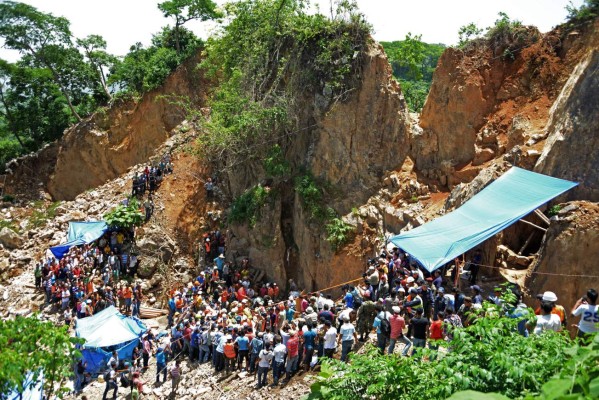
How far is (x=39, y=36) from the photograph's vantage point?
27750mm

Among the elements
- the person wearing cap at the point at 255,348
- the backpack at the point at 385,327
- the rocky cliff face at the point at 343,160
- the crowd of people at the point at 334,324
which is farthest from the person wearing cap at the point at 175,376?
the rocky cliff face at the point at 343,160

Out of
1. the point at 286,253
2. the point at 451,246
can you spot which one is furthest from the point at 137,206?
the point at 451,246

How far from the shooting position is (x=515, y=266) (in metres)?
13.1

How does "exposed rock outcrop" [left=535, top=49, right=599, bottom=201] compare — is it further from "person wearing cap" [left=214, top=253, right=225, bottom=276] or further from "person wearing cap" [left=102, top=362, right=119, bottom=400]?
"person wearing cap" [left=102, top=362, right=119, bottom=400]

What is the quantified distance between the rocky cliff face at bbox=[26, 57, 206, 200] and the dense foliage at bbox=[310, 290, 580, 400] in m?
23.1

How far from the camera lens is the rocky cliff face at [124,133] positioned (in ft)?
92.2

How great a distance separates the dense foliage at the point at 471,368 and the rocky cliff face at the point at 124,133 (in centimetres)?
2313

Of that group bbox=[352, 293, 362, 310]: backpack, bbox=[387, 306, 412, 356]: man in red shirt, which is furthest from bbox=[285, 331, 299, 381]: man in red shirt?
bbox=[352, 293, 362, 310]: backpack

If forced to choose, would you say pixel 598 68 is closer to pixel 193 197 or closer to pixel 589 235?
pixel 589 235

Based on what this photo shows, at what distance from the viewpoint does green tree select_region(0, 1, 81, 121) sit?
26797 millimetres

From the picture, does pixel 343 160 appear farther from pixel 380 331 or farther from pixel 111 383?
pixel 111 383

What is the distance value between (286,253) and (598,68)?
435 inches

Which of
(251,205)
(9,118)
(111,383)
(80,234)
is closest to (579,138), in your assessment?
(251,205)

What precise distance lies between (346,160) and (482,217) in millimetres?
6898
